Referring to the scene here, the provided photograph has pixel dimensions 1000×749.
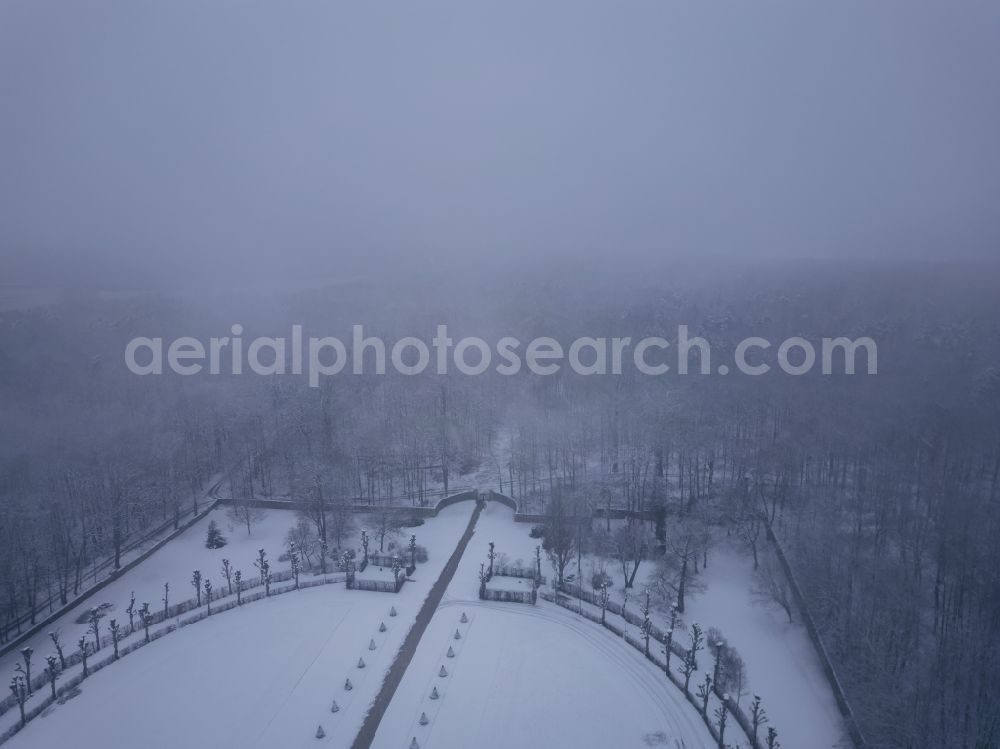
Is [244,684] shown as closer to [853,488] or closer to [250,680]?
[250,680]

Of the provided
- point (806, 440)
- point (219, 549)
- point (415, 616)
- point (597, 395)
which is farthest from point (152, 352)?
point (806, 440)

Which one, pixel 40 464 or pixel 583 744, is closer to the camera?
pixel 583 744

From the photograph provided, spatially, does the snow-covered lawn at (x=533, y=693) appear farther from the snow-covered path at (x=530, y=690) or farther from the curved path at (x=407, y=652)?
the curved path at (x=407, y=652)

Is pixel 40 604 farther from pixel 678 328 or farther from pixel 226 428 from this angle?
pixel 678 328

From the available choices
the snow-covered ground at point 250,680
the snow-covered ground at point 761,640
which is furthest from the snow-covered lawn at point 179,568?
the snow-covered ground at point 761,640

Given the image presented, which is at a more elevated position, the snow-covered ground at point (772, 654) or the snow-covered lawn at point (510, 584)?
the snow-covered lawn at point (510, 584)

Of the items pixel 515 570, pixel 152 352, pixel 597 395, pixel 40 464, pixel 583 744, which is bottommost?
A: pixel 583 744
